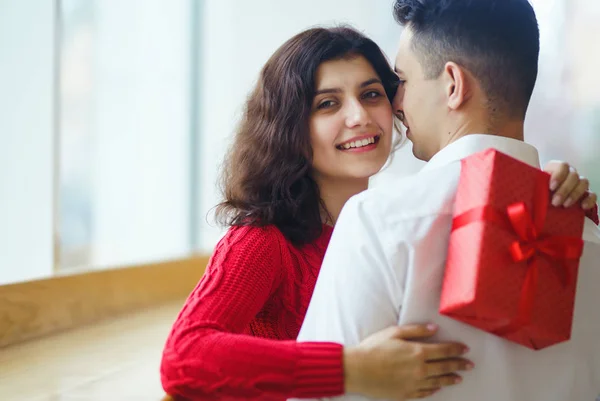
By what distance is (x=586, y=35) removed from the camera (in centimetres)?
299

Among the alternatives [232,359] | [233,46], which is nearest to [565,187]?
[232,359]

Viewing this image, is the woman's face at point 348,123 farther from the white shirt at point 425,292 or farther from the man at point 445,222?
the white shirt at point 425,292

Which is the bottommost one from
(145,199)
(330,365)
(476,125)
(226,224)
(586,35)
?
(145,199)

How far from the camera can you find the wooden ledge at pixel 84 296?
186 cm

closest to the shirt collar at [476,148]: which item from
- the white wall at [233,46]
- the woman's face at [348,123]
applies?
the woman's face at [348,123]

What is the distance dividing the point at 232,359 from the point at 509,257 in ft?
1.39

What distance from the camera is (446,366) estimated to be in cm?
95

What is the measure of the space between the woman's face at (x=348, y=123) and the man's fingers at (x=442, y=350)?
585 millimetres

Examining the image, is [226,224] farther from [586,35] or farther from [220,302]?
[586,35]

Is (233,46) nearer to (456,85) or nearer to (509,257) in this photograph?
(456,85)

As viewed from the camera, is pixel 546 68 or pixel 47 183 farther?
pixel 546 68

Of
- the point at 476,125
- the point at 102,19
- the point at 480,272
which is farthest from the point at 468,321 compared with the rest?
the point at 102,19

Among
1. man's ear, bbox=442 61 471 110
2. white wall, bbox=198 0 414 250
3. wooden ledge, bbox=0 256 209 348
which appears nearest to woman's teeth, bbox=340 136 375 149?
man's ear, bbox=442 61 471 110

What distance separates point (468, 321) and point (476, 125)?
353 millimetres
